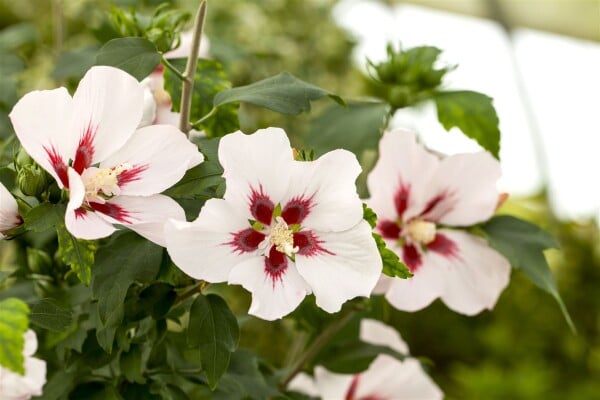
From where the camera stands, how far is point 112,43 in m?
0.60

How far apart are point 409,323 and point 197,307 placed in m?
2.59

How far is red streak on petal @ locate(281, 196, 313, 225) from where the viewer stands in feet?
1.78

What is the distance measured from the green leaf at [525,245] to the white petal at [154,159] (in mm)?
286

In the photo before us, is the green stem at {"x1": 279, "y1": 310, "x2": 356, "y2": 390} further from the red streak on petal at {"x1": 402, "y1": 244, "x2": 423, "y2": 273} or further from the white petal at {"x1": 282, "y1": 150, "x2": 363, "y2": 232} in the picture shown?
the white petal at {"x1": 282, "y1": 150, "x2": 363, "y2": 232}

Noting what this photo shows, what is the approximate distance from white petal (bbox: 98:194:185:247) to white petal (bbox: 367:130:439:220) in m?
0.20

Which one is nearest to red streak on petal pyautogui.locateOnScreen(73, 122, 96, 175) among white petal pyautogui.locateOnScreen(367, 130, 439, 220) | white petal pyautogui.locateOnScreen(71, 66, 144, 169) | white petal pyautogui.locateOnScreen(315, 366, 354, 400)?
white petal pyautogui.locateOnScreen(71, 66, 144, 169)

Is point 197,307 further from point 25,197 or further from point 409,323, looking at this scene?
point 409,323

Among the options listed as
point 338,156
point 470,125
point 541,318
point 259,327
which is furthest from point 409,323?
point 338,156

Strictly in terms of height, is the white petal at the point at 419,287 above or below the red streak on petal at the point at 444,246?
below

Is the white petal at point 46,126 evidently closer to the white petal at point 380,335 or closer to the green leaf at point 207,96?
the green leaf at point 207,96

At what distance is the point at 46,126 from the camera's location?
1.67ft

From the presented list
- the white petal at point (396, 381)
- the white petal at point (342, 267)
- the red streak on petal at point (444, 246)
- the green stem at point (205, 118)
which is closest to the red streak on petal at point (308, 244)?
the white petal at point (342, 267)

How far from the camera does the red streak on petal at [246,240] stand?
21.1 inches

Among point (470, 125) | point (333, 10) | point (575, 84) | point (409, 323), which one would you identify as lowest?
point (409, 323)
